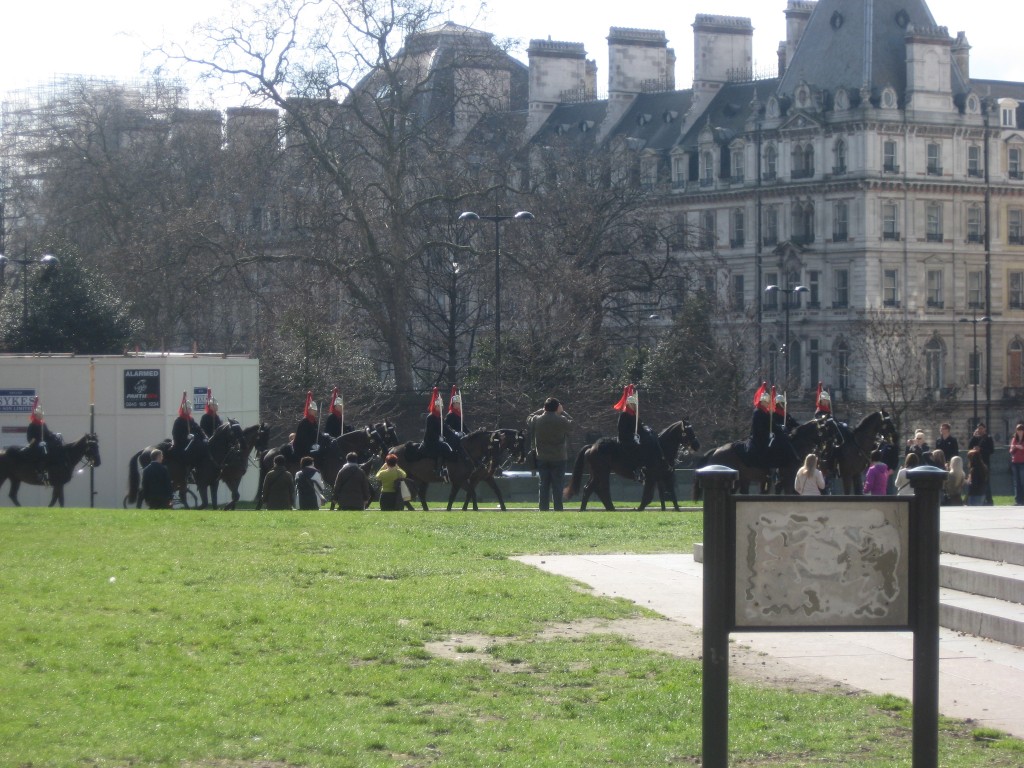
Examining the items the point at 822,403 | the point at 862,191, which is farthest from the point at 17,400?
the point at 862,191

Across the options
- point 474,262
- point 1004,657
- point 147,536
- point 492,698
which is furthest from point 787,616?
point 474,262

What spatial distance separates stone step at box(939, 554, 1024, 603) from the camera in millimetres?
14727

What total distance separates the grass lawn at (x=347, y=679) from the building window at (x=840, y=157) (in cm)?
7836

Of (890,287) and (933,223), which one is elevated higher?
(933,223)

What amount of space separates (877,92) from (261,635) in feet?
274

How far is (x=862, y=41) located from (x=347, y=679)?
85197mm

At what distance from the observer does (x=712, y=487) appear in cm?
888

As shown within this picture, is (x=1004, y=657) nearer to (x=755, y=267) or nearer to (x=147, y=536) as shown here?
(x=147, y=536)

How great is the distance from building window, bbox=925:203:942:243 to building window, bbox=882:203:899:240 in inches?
76.4

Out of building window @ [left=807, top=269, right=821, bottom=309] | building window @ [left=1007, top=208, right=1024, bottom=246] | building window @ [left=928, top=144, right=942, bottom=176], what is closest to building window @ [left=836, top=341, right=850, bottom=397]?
building window @ [left=807, top=269, right=821, bottom=309]

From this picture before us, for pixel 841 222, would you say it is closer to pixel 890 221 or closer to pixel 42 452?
pixel 890 221

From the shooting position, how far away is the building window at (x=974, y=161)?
96188 mm

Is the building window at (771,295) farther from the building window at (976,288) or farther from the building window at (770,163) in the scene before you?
the building window at (976,288)

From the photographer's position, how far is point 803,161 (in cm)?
9619
